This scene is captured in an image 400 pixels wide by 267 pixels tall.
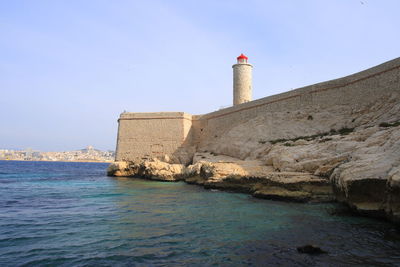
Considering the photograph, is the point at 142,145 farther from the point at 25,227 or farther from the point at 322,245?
the point at 322,245

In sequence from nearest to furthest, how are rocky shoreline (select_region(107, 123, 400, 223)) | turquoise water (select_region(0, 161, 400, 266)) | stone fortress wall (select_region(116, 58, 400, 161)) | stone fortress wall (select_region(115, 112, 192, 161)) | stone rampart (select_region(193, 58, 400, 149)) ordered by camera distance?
turquoise water (select_region(0, 161, 400, 266)) → rocky shoreline (select_region(107, 123, 400, 223)) → stone rampart (select_region(193, 58, 400, 149)) → stone fortress wall (select_region(116, 58, 400, 161)) → stone fortress wall (select_region(115, 112, 192, 161))

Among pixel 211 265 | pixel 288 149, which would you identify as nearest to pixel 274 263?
pixel 211 265

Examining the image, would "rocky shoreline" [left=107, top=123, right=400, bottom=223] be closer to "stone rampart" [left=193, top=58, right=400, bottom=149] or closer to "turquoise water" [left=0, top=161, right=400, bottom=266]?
"turquoise water" [left=0, top=161, right=400, bottom=266]

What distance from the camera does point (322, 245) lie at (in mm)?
5797

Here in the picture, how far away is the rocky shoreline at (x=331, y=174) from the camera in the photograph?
23.0 feet

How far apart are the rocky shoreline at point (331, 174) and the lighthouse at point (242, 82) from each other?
8.44 m

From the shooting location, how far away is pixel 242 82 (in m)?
26.1

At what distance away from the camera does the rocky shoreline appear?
7023 mm

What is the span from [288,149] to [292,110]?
5.46 meters

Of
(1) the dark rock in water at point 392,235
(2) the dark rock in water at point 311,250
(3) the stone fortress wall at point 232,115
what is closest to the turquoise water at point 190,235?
(1) the dark rock in water at point 392,235

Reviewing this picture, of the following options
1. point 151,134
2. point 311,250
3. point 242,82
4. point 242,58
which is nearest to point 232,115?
point 242,82

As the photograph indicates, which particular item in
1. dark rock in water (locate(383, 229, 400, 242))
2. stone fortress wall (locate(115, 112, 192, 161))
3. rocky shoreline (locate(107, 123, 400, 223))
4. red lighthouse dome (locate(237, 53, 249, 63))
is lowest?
dark rock in water (locate(383, 229, 400, 242))

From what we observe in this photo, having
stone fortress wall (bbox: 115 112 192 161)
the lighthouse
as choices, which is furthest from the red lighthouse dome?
stone fortress wall (bbox: 115 112 192 161)

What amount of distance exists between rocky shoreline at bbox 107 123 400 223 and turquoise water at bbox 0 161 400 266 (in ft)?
1.80
